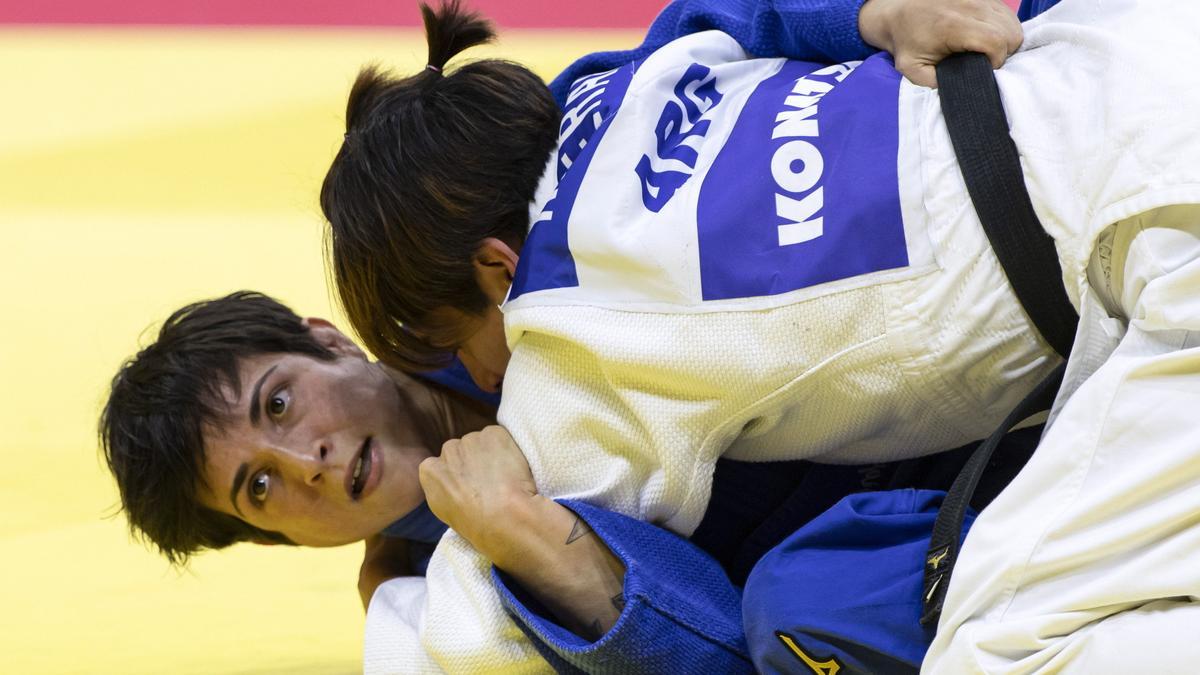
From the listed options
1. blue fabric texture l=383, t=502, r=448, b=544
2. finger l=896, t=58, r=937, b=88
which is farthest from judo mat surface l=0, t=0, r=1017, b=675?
finger l=896, t=58, r=937, b=88

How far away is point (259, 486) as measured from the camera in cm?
169

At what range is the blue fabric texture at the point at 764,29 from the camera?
1.49 m

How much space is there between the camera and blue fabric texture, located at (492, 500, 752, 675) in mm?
1341

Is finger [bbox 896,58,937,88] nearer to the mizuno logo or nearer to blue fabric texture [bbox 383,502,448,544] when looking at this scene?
the mizuno logo

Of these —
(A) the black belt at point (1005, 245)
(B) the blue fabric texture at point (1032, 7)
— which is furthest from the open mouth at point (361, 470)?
(B) the blue fabric texture at point (1032, 7)

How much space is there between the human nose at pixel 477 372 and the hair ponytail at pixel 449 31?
33 centimetres

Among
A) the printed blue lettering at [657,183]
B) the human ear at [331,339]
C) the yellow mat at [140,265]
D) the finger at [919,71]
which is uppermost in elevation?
the finger at [919,71]

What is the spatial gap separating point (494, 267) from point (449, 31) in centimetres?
31

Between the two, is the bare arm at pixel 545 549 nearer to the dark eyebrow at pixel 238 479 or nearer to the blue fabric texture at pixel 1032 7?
the dark eyebrow at pixel 238 479

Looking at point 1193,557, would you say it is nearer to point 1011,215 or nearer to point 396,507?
point 1011,215

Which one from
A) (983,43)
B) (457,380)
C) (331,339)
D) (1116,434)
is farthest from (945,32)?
(331,339)

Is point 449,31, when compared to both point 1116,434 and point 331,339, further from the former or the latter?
point 1116,434

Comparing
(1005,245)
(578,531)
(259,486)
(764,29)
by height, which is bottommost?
(259,486)

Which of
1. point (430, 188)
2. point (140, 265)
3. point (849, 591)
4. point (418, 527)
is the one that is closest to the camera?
point (849, 591)
